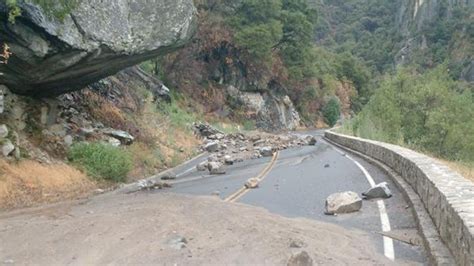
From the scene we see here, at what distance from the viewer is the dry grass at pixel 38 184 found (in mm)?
12523

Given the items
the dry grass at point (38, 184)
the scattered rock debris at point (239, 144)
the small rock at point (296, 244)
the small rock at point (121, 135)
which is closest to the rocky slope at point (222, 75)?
the scattered rock debris at point (239, 144)

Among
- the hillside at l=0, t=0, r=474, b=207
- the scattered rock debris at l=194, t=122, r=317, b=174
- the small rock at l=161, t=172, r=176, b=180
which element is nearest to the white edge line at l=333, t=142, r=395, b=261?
the hillside at l=0, t=0, r=474, b=207

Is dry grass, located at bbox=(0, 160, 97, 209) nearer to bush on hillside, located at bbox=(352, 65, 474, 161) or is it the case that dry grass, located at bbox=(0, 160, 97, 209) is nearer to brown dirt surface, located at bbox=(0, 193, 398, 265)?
brown dirt surface, located at bbox=(0, 193, 398, 265)

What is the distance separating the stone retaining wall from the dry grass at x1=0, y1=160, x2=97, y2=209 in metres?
8.25

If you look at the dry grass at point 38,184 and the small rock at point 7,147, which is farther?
the small rock at point 7,147

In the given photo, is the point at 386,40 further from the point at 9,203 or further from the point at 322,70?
the point at 9,203

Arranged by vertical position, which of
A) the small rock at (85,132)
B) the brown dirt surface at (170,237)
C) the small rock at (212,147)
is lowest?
the brown dirt surface at (170,237)

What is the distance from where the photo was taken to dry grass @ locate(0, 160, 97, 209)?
1252 cm

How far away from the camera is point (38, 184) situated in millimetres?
13617

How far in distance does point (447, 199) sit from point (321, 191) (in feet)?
21.8

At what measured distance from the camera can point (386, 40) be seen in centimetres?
13862

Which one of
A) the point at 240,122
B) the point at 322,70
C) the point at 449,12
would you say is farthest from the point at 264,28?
the point at 449,12

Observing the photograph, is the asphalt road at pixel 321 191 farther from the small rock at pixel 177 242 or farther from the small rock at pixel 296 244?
the small rock at pixel 177 242

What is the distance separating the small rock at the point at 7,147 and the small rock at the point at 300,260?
30.2 feet
